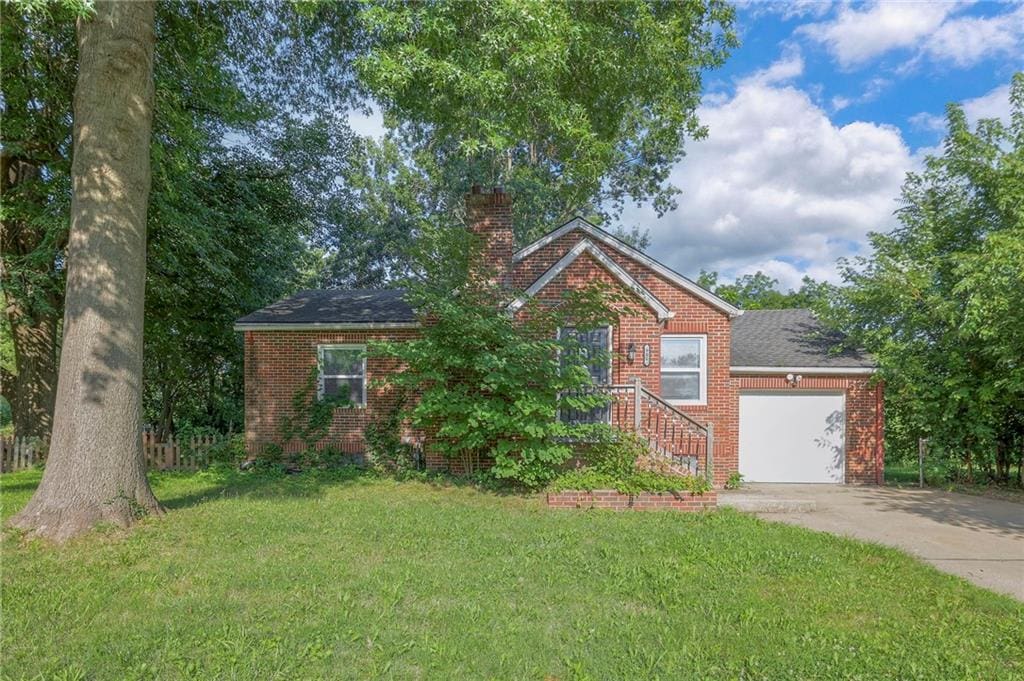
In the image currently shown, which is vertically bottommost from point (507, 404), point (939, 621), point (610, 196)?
point (939, 621)

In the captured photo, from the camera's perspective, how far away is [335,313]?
1211 cm

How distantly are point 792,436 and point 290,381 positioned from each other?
37.5 feet

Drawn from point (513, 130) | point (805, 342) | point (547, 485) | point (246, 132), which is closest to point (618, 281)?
point (513, 130)

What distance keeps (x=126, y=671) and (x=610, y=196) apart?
1023 inches

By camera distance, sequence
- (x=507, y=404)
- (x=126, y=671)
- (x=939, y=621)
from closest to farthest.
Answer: (x=126, y=671) → (x=939, y=621) → (x=507, y=404)

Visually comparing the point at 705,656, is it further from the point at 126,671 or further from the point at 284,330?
the point at 284,330

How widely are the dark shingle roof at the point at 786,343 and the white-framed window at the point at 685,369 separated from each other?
1.17 m

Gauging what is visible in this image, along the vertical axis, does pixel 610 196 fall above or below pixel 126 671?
above

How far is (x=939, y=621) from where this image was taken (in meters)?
4.13

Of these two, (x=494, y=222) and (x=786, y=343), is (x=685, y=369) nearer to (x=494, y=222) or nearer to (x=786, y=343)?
(x=786, y=343)

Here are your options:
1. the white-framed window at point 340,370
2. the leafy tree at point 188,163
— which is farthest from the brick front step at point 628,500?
the leafy tree at point 188,163

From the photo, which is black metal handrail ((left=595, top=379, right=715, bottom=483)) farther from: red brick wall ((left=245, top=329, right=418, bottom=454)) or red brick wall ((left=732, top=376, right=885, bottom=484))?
red brick wall ((left=245, top=329, right=418, bottom=454))

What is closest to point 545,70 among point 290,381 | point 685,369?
point 685,369

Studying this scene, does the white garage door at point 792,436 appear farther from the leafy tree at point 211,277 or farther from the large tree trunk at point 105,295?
the leafy tree at point 211,277
